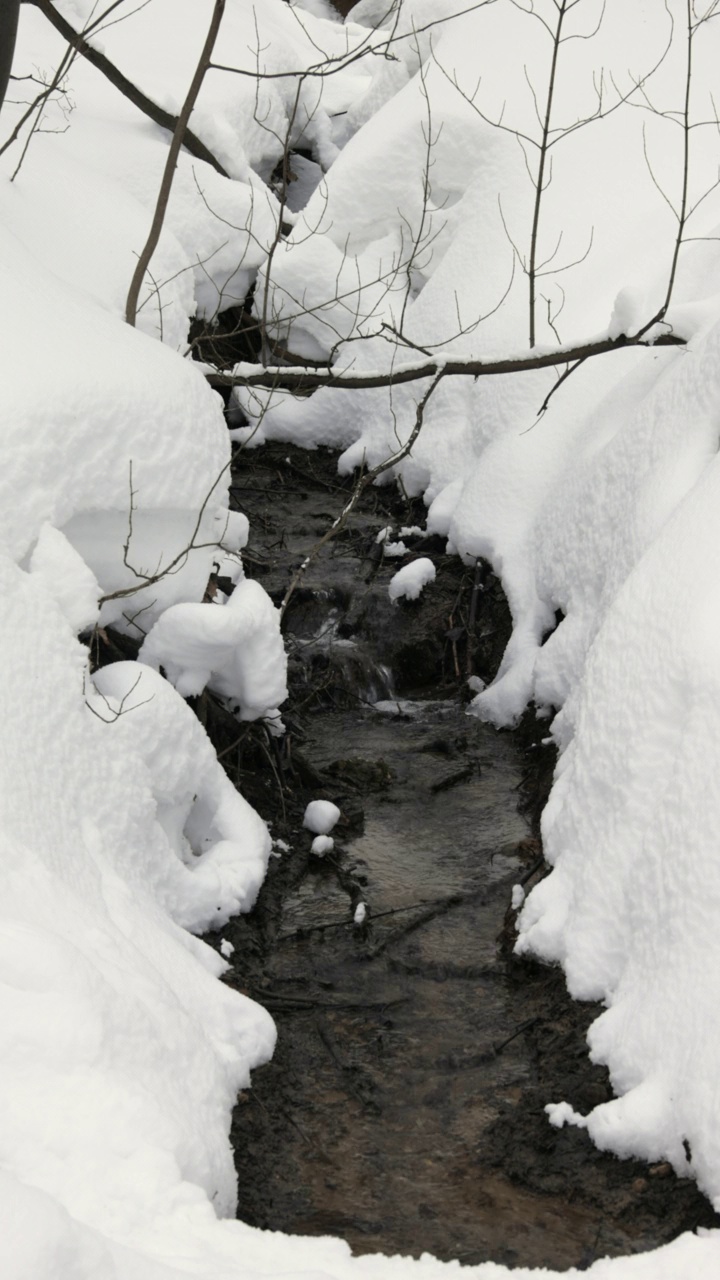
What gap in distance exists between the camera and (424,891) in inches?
194

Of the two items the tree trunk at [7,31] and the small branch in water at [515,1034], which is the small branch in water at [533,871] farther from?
the tree trunk at [7,31]

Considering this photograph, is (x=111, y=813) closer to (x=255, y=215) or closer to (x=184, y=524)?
(x=184, y=524)

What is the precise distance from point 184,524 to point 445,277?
441 cm

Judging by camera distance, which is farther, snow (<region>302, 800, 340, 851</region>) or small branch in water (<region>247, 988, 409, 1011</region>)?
snow (<region>302, 800, 340, 851</region>)

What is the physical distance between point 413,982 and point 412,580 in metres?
3.30

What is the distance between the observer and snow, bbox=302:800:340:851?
5.29 metres

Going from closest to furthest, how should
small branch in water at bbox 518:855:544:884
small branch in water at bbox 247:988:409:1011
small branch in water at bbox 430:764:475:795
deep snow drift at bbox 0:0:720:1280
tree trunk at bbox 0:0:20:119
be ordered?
deep snow drift at bbox 0:0:720:1280, small branch in water at bbox 247:988:409:1011, small branch in water at bbox 518:855:544:884, tree trunk at bbox 0:0:20:119, small branch in water at bbox 430:764:475:795

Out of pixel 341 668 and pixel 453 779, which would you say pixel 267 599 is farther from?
pixel 341 668

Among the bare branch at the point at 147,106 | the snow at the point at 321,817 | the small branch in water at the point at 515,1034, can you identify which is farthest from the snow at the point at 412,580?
the bare branch at the point at 147,106

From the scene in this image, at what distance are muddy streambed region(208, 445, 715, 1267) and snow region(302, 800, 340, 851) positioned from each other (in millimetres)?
70

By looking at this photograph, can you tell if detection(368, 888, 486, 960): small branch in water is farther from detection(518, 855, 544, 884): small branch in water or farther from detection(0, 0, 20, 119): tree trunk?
detection(0, 0, 20, 119): tree trunk

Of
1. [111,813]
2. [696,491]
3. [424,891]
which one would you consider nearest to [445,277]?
[696,491]

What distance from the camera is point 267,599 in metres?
5.27

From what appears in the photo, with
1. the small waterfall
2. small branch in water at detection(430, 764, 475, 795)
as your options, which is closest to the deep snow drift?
small branch in water at detection(430, 764, 475, 795)
